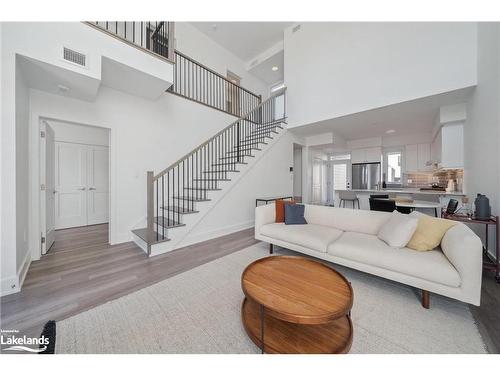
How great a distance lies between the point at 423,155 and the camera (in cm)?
601

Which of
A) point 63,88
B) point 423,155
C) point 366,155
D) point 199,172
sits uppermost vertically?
point 63,88

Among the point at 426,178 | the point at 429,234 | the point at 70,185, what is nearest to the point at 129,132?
the point at 70,185

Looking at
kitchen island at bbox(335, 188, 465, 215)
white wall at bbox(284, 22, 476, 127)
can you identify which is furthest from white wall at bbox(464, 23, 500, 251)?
kitchen island at bbox(335, 188, 465, 215)

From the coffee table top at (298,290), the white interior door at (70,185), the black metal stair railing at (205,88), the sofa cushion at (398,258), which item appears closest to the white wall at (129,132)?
the black metal stair railing at (205,88)

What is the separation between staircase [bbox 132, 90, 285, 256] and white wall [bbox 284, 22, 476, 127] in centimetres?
93

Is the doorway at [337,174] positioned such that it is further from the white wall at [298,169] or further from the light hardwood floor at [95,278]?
the light hardwood floor at [95,278]

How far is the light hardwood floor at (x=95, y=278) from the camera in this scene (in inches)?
64.5

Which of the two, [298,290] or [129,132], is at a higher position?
[129,132]

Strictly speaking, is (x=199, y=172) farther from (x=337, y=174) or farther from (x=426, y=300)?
(x=337, y=174)

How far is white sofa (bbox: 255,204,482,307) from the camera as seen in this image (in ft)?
5.16

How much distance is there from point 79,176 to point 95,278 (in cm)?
373

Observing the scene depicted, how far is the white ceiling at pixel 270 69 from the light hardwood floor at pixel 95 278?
6276 mm
